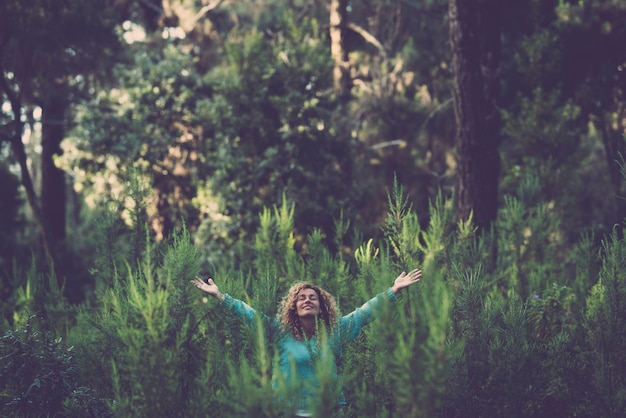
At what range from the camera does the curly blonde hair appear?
543 centimetres

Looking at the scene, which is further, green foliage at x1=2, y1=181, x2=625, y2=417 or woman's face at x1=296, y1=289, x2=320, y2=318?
woman's face at x1=296, y1=289, x2=320, y2=318

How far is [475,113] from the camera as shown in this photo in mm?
9938

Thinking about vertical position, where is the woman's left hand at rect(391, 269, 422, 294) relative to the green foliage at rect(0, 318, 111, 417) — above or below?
above

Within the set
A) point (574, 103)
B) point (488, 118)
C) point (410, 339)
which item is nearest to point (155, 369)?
point (410, 339)

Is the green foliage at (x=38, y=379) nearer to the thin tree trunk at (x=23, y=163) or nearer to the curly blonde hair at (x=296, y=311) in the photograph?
the curly blonde hair at (x=296, y=311)

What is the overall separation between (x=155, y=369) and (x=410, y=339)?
147cm

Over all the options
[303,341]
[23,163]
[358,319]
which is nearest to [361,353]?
[358,319]

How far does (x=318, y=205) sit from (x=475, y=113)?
425 cm

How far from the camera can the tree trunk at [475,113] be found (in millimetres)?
9883

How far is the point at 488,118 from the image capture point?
10.0 meters

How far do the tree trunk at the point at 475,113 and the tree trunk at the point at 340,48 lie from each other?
7083 millimetres

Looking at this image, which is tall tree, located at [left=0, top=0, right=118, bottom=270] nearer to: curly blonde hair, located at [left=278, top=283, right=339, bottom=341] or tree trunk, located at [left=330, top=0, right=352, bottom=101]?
tree trunk, located at [left=330, top=0, right=352, bottom=101]

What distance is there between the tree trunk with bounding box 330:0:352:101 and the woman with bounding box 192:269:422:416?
1190 cm

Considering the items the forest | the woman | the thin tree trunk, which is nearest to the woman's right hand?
the woman
